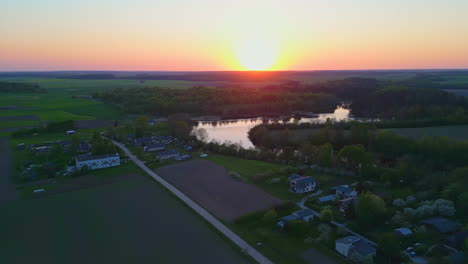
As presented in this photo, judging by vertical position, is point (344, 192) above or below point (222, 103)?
below

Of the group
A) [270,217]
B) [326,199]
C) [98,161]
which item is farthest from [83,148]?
[326,199]

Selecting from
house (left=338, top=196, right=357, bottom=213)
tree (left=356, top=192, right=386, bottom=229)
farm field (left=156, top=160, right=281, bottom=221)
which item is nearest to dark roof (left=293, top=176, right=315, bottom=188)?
farm field (left=156, top=160, right=281, bottom=221)

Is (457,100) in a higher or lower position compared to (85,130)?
higher

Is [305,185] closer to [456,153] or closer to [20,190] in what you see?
[456,153]

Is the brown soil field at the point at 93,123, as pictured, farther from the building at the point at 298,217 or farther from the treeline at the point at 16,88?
the treeline at the point at 16,88

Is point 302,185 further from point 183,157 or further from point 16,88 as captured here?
point 16,88

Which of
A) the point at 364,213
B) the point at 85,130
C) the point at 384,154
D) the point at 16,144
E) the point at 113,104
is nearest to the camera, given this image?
the point at 364,213

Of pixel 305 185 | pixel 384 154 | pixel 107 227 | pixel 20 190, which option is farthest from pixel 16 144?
pixel 384 154
